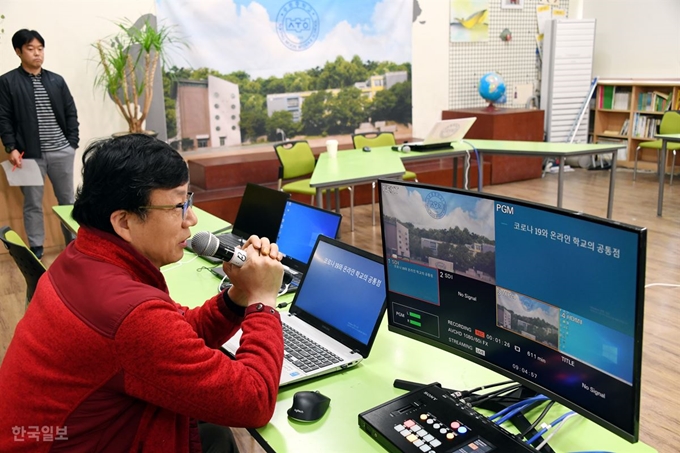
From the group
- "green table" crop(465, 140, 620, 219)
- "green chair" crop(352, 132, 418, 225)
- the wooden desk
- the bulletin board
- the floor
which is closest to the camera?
the floor

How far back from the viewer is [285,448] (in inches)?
47.4

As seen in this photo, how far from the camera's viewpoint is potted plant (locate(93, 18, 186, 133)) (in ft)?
15.8

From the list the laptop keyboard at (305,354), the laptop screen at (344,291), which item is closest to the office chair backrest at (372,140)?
the laptop screen at (344,291)

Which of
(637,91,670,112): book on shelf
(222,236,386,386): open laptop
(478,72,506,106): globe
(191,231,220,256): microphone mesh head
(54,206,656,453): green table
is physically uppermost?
(478,72,506,106): globe

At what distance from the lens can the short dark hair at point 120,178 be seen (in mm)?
1161

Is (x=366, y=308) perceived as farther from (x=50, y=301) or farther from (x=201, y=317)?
(x=50, y=301)

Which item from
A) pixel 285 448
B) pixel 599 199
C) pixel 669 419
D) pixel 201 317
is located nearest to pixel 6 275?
pixel 201 317

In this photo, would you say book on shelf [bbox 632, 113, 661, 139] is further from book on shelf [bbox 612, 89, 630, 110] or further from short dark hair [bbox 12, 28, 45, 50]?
short dark hair [bbox 12, 28, 45, 50]

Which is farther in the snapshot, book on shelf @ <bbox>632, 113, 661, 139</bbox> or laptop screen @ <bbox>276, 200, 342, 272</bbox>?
book on shelf @ <bbox>632, 113, 661, 139</bbox>

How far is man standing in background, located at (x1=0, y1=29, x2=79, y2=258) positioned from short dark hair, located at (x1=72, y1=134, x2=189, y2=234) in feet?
12.3

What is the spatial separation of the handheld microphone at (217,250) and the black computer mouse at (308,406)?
0.33 meters

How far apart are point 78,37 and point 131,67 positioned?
0.51 meters

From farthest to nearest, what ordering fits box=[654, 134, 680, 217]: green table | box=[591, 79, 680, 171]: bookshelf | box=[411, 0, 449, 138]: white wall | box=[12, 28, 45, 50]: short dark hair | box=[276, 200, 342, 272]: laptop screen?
box=[591, 79, 680, 171]: bookshelf → box=[411, 0, 449, 138]: white wall → box=[654, 134, 680, 217]: green table → box=[12, 28, 45, 50]: short dark hair → box=[276, 200, 342, 272]: laptop screen

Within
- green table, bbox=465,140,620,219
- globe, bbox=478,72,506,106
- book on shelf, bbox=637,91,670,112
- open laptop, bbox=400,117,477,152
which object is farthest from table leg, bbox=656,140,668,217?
globe, bbox=478,72,506,106
